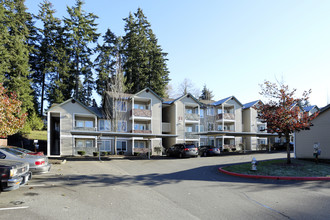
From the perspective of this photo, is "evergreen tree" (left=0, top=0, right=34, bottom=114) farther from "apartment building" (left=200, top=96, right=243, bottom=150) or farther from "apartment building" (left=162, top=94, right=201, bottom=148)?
"apartment building" (left=200, top=96, right=243, bottom=150)

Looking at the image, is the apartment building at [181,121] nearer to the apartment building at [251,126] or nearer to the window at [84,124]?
the apartment building at [251,126]

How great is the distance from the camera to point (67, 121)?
30.6 metres

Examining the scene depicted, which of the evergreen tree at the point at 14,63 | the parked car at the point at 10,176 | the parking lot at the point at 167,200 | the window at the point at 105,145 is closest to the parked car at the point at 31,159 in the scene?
the parking lot at the point at 167,200

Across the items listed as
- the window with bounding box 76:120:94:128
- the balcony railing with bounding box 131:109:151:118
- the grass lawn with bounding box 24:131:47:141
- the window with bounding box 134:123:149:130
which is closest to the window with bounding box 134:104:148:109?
the balcony railing with bounding box 131:109:151:118

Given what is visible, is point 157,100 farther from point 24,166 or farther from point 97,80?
point 24,166

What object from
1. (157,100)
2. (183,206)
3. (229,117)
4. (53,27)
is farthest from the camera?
(53,27)

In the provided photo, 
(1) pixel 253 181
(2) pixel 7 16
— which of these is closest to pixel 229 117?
(1) pixel 253 181

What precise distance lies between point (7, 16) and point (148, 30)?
2650 cm

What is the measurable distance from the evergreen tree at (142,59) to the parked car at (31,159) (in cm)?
3619

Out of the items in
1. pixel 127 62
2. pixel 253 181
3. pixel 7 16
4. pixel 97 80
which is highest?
pixel 7 16

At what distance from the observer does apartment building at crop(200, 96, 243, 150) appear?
3922 cm

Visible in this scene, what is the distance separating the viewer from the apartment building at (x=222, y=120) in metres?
39.2

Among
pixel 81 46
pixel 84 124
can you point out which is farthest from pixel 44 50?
pixel 84 124

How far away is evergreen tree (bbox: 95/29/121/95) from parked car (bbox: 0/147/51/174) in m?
35.6
